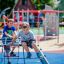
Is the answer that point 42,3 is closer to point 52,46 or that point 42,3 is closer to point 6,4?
point 6,4

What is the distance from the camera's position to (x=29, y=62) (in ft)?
31.0

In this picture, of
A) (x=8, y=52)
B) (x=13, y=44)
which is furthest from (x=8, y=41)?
(x=8, y=52)

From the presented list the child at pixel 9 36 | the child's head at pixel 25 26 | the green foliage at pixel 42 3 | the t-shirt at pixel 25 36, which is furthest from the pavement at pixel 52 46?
the green foliage at pixel 42 3

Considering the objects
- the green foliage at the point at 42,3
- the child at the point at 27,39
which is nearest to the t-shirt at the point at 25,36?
the child at the point at 27,39

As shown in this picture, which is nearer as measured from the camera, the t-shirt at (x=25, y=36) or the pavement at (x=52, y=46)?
the t-shirt at (x=25, y=36)

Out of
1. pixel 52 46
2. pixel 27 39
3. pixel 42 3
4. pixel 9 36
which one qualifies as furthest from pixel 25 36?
pixel 42 3

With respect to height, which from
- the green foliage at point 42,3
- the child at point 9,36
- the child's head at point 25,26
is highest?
the child's head at point 25,26

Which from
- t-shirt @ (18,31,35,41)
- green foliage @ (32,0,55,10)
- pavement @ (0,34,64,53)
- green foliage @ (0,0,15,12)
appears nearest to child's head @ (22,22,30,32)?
t-shirt @ (18,31,35,41)

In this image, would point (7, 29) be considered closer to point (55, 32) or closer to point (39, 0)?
point (55, 32)

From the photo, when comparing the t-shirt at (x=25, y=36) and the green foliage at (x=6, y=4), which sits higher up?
the t-shirt at (x=25, y=36)

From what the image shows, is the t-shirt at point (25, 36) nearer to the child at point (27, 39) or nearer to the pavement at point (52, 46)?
the child at point (27, 39)

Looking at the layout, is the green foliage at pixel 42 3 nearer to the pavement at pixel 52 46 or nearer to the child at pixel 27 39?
the pavement at pixel 52 46

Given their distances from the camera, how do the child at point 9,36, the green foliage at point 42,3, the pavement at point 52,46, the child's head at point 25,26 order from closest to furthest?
the child's head at point 25,26, the child at point 9,36, the pavement at point 52,46, the green foliage at point 42,3

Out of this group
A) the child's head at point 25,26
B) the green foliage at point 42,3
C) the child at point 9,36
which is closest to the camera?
the child's head at point 25,26
